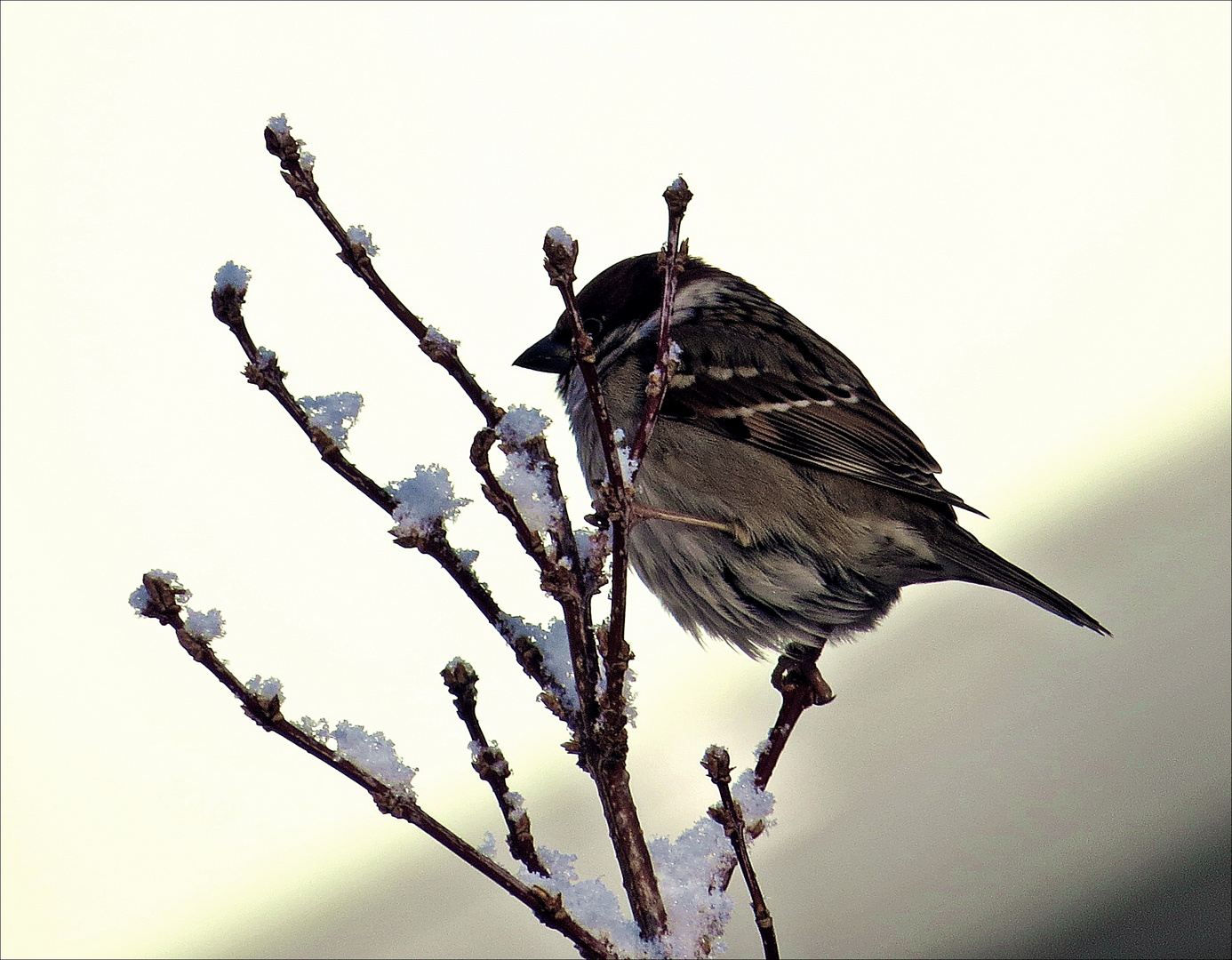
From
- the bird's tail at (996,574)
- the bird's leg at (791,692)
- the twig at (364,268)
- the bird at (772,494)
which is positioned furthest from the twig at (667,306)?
the bird's tail at (996,574)

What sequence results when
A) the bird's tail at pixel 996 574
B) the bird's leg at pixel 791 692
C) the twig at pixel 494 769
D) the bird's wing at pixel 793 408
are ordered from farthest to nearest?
the bird's wing at pixel 793 408 < the bird's tail at pixel 996 574 < the bird's leg at pixel 791 692 < the twig at pixel 494 769

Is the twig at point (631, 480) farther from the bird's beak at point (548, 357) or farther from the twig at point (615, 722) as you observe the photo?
the bird's beak at point (548, 357)

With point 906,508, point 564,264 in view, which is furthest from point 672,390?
point 564,264

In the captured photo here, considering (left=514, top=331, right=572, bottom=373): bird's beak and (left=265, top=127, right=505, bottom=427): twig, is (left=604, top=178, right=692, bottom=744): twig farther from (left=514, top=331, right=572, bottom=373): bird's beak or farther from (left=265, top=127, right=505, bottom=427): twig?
(left=514, top=331, right=572, bottom=373): bird's beak

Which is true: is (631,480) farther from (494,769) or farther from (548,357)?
(548,357)

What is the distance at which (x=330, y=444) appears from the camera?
139 centimetres

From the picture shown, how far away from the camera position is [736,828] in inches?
56.4

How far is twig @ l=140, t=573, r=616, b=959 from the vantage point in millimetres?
1312

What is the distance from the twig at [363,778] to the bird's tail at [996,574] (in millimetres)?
1332

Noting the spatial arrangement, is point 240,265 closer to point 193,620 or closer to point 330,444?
point 330,444

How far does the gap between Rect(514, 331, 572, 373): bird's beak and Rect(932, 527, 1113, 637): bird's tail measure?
0.94 m

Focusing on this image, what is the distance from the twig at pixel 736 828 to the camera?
4.51 feet

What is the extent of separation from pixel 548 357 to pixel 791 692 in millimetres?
1101

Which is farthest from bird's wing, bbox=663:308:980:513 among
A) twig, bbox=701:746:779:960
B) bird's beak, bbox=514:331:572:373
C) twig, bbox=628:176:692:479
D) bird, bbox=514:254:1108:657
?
twig, bbox=701:746:779:960
